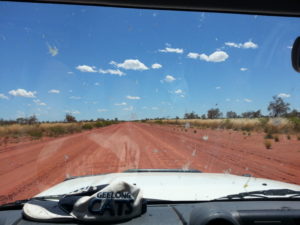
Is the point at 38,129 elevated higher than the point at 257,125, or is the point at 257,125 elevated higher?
the point at 257,125

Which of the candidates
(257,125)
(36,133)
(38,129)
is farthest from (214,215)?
(257,125)

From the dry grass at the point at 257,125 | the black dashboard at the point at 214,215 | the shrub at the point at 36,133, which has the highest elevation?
the dry grass at the point at 257,125

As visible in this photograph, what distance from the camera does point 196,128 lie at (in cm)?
3691

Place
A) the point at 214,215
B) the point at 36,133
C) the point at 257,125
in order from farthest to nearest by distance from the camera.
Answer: the point at 257,125 → the point at 36,133 → the point at 214,215

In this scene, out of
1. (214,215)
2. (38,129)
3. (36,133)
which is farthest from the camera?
(36,133)

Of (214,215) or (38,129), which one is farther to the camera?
(38,129)

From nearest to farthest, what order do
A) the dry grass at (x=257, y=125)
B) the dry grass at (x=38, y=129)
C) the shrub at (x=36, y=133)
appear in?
the dry grass at (x=38, y=129) < the shrub at (x=36, y=133) < the dry grass at (x=257, y=125)

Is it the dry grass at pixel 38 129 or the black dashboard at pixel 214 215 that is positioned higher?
the dry grass at pixel 38 129

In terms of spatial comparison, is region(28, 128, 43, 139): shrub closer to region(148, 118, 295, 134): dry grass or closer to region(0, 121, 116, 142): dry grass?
region(0, 121, 116, 142): dry grass

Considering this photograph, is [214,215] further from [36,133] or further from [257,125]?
[257,125]

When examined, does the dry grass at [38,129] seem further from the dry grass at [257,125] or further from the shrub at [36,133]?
the dry grass at [257,125]

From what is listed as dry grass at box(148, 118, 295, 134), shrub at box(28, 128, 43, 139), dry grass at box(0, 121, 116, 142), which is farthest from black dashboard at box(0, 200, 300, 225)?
dry grass at box(148, 118, 295, 134)

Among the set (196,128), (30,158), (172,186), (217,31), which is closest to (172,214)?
(172,186)

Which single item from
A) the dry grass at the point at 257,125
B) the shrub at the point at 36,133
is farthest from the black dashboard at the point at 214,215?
the dry grass at the point at 257,125
